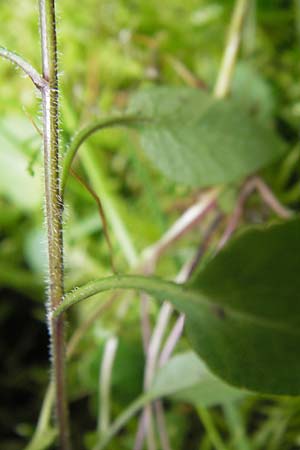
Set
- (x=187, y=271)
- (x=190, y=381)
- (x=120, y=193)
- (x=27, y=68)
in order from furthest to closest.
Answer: (x=120, y=193), (x=187, y=271), (x=190, y=381), (x=27, y=68)

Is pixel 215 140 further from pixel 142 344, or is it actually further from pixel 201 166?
pixel 142 344

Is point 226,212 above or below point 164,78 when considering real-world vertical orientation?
below

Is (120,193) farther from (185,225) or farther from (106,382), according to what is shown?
(106,382)

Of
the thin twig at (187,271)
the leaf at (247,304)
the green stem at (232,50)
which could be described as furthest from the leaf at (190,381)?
the green stem at (232,50)

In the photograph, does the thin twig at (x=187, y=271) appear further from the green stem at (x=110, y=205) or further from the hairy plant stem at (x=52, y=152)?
the hairy plant stem at (x=52, y=152)

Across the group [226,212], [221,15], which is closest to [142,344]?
[226,212]

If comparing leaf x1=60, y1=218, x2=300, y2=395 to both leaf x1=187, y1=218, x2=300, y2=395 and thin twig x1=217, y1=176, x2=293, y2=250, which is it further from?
thin twig x1=217, y1=176, x2=293, y2=250

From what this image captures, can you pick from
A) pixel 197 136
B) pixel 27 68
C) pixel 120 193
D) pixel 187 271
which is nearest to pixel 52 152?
pixel 27 68
